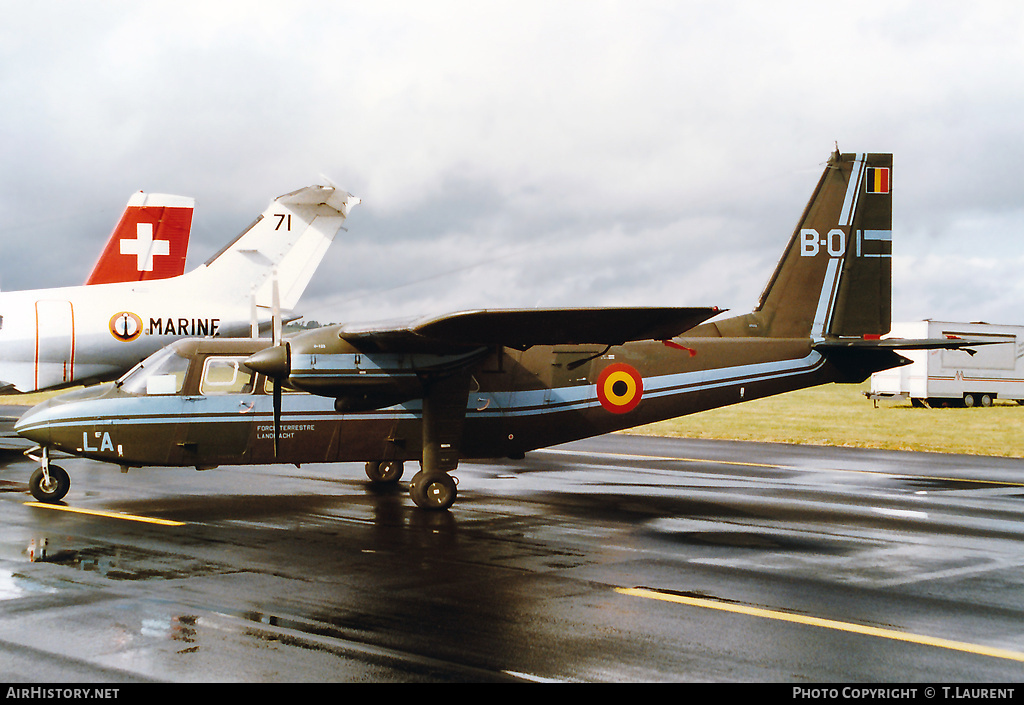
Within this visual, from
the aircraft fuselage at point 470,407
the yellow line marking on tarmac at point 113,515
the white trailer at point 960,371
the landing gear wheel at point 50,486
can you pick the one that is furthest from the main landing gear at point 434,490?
the white trailer at point 960,371

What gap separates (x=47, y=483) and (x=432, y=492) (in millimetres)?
6644

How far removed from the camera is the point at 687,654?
7074 mm

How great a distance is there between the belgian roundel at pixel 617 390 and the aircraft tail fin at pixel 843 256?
3949mm

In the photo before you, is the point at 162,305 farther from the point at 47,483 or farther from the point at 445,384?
the point at 445,384

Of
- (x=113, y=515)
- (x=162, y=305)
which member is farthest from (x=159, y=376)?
(x=162, y=305)

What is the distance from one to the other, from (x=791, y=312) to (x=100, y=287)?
57.1ft

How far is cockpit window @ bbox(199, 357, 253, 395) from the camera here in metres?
14.6

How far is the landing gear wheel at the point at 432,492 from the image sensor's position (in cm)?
1446

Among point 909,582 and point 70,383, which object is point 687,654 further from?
point 70,383

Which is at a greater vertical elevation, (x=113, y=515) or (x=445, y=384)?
(x=445, y=384)

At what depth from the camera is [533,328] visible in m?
13.2

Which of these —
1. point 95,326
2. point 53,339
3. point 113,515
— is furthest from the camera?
point 95,326

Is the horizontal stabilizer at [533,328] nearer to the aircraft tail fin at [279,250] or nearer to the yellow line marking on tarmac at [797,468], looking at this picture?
the yellow line marking on tarmac at [797,468]
